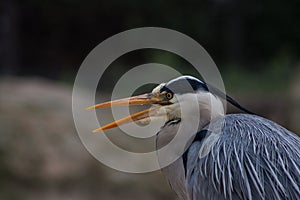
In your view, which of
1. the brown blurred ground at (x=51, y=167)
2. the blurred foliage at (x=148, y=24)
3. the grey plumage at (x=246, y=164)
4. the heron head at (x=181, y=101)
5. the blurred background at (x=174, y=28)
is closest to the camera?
the grey plumage at (x=246, y=164)

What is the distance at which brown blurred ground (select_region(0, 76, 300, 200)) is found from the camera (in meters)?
5.34

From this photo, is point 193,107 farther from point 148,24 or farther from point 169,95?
point 148,24

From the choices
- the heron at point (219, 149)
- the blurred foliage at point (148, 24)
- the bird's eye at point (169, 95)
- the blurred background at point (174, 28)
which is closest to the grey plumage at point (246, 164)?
the heron at point (219, 149)

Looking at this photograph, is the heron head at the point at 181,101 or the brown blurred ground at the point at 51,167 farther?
the brown blurred ground at the point at 51,167

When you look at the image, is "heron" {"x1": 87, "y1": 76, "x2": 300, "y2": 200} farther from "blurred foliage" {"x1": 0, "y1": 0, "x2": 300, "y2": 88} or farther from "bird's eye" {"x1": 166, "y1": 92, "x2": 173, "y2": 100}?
"blurred foliage" {"x1": 0, "y1": 0, "x2": 300, "y2": 88}

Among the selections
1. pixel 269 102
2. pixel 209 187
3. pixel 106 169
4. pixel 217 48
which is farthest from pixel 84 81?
pixel 209 187

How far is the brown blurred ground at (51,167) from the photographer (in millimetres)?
5336

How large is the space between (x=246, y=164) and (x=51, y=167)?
3328mm

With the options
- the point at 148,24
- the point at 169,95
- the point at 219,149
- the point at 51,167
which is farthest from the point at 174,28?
the point at 219,149

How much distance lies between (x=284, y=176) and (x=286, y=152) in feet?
0.41

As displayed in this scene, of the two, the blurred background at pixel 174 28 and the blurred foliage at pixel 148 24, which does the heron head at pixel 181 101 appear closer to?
the blurred background at pixel 174 28

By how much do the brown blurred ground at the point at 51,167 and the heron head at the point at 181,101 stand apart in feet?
9.50

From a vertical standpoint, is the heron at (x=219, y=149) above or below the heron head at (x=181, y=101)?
below

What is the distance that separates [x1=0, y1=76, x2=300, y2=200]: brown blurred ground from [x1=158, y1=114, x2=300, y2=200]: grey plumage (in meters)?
2.95
